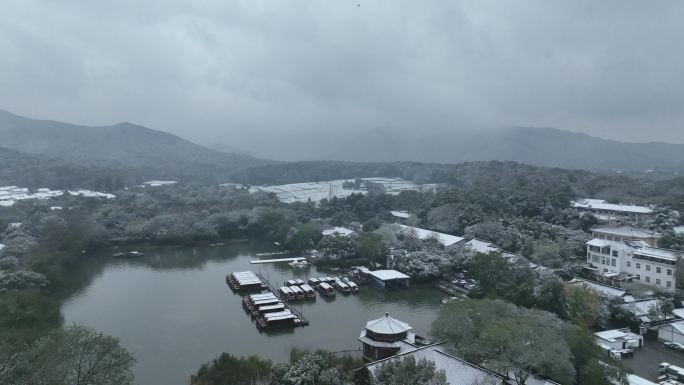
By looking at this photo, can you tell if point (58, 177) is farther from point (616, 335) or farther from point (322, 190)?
point (616, 335)

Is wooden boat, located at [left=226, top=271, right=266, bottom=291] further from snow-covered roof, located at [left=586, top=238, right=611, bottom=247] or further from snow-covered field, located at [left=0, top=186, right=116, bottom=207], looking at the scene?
snow-covered field, located at [left=0, top=186, right=116, bottom=207]

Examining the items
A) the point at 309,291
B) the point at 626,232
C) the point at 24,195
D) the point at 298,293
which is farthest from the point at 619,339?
the point at 24,195

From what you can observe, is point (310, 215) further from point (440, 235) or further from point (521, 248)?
point (521, 248)

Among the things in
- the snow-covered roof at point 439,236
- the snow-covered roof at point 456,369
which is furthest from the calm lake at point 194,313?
the snow-covered roof at point 439,236

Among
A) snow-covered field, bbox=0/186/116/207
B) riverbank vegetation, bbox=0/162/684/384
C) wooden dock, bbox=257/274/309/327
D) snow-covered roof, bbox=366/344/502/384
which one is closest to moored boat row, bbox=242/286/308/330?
wooden dock, bbox=257/274/309/327

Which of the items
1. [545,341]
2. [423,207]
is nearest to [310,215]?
[423,207]

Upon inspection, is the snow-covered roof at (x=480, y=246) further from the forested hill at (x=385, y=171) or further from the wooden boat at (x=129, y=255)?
the forested hill at (x=385, y=171)
